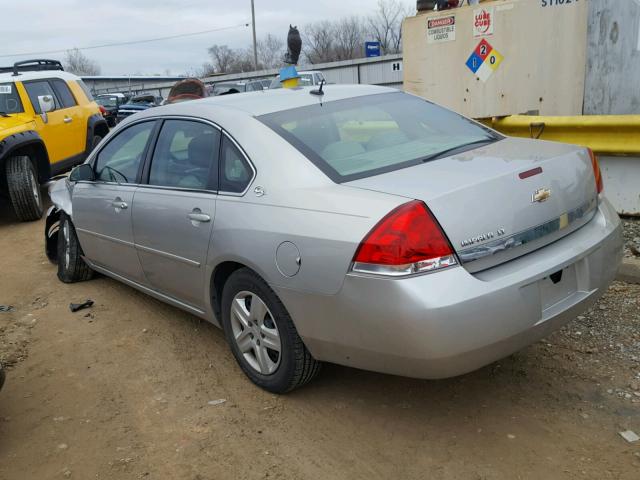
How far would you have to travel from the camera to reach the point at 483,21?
19.4ft

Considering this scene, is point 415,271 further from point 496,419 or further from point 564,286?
point 496,419

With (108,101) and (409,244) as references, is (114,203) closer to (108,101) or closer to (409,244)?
(409,244)

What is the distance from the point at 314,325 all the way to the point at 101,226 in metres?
2.43

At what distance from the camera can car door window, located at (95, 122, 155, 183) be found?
13.8ft

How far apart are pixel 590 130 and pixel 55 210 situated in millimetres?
4797

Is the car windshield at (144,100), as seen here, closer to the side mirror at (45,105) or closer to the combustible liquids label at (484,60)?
the side mirror at (45,105)

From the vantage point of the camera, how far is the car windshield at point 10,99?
8562 mm

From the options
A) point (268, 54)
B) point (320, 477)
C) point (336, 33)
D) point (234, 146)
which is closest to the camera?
point (320, 477)

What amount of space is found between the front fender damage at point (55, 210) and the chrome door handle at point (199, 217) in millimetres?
2109

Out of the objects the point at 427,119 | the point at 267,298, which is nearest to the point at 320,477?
the point at 267,298

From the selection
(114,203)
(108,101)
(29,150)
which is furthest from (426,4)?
(108,101)

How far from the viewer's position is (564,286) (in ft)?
9.12

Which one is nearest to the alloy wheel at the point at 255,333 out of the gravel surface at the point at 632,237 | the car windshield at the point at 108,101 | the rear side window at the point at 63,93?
the gravel surface at the point at 632,237

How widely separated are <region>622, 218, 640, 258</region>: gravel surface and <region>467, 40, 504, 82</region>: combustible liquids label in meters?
1.99
